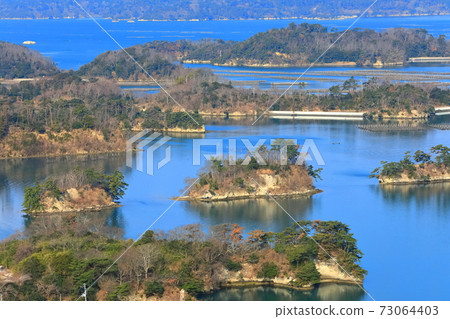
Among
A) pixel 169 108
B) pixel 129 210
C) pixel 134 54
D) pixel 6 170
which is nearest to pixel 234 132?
pixel 169 108

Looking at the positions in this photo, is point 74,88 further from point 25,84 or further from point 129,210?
point 129,210

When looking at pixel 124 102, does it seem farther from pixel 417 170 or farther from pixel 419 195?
pixel 419 195

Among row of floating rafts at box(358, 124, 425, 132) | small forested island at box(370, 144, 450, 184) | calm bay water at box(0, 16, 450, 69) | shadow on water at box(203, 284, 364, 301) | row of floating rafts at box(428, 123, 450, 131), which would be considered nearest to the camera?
shadow on water at box(203, 284, 364, 301)

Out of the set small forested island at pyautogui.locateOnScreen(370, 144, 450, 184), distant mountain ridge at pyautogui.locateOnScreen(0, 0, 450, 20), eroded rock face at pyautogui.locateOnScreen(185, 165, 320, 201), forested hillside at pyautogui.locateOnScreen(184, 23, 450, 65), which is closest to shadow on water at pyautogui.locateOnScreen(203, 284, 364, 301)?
eroded rock face at pyautogui.locateOnScreen(185, 165, 320, 201)

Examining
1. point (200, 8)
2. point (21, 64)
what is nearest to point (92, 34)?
point (200, 8)

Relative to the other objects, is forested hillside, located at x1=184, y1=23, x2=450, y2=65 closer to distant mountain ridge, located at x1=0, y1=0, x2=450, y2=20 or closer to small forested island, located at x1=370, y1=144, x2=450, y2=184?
small forested island, located at x1=370, y1=144, x2=450, y2=184

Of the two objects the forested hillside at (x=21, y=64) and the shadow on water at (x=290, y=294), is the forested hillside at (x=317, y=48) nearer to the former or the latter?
the forested hillside at (x=21, y=64)

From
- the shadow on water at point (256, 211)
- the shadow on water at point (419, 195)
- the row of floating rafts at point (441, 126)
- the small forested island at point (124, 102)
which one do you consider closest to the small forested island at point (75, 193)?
the shadow on water at point (256, 211)
